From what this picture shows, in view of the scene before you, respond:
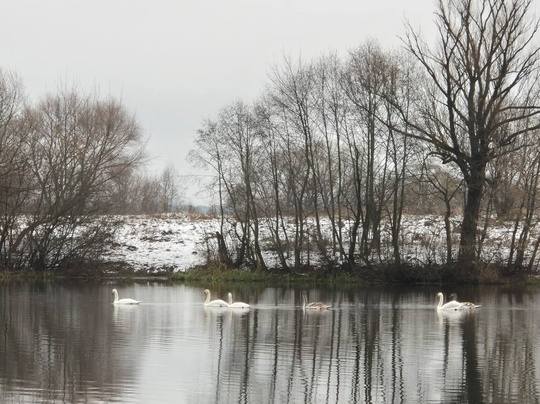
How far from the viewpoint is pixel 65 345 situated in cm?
2314

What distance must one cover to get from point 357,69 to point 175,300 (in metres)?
19.0

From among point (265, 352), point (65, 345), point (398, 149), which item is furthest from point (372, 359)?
point (398, 149)

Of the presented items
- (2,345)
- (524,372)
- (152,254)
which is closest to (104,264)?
(152,254)

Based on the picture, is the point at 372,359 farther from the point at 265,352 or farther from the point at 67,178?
the point at 67,178

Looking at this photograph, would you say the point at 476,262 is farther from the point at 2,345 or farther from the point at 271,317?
the point at 2,345

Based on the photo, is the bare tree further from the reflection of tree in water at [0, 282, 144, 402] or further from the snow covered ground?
the reflection of tree in water at [0, 282, 144, 402]

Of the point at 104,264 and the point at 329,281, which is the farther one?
the point at 104,264

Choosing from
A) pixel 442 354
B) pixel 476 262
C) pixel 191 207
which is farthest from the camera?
pixel 191 207

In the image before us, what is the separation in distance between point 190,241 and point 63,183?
978 cm

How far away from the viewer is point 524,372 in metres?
19.9

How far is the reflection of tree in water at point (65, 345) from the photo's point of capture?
701 inches

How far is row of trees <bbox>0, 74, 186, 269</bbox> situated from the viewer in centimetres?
5325

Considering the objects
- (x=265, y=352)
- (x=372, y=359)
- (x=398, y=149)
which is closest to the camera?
(x=372, y=359)

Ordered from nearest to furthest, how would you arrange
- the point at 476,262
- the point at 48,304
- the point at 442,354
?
the point at 442,354
the point at 48,304
the point at 476,262
